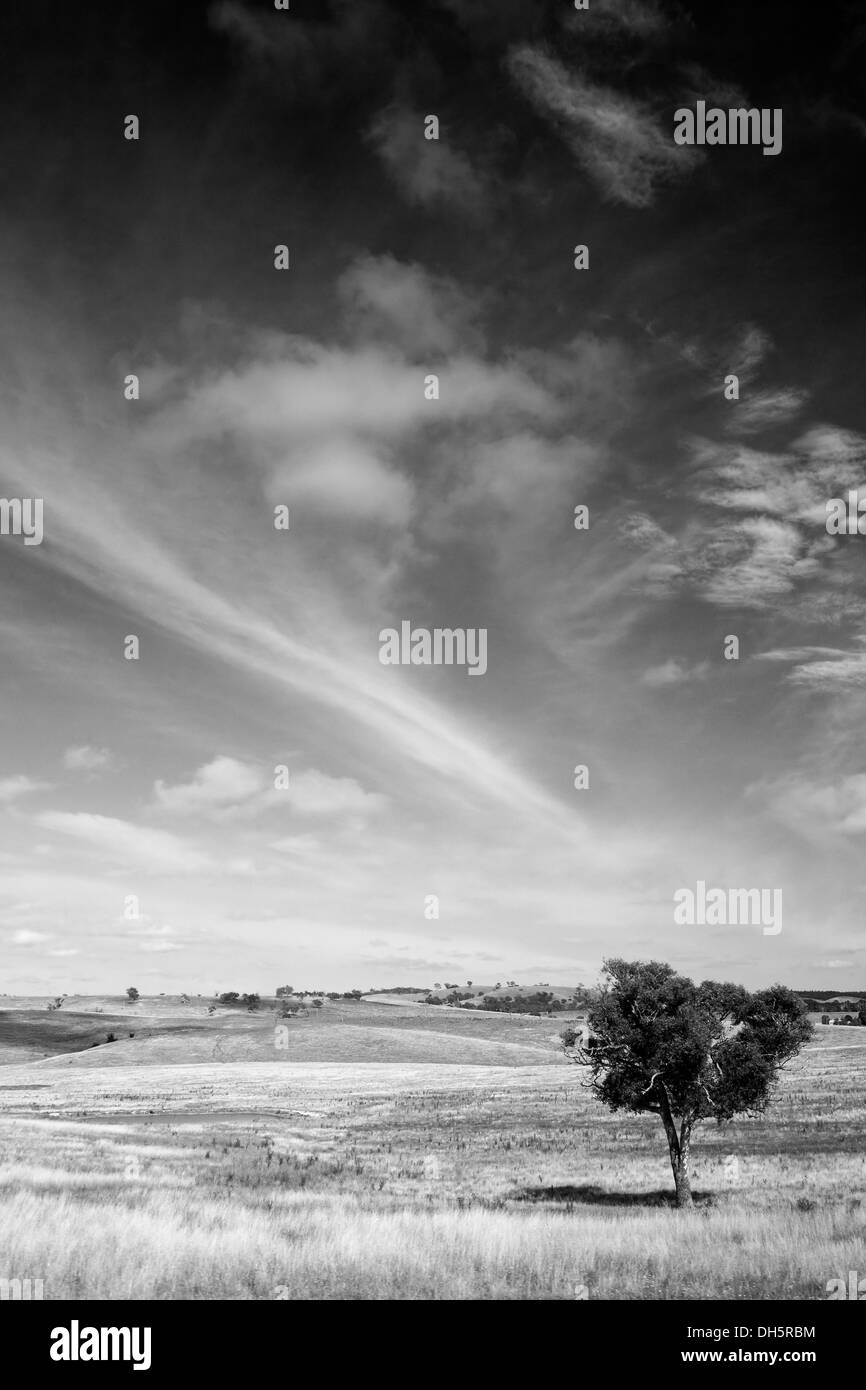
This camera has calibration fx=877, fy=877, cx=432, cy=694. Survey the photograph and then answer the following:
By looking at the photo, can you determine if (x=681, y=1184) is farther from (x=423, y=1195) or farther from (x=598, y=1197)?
(x=423, y=1195)

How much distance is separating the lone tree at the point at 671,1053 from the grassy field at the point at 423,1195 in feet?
10.5

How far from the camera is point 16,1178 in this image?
82.6 feet

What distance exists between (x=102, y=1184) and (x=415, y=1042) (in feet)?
497

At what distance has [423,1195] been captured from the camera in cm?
3275

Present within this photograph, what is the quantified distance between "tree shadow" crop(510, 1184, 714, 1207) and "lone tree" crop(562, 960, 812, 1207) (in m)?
1.14

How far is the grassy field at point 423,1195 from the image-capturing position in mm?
13328

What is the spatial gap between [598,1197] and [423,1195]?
7.17 metres

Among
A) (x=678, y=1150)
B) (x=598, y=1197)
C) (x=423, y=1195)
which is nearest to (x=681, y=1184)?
(x=678, y=1150)
